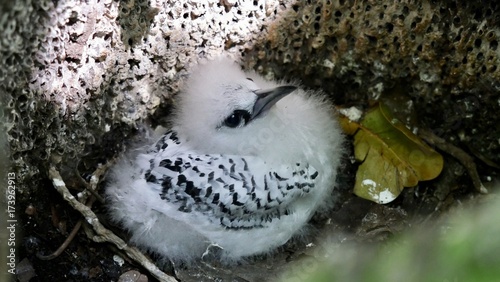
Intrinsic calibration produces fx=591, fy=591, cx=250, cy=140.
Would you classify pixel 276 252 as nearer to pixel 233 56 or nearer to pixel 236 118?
pixel 236 118

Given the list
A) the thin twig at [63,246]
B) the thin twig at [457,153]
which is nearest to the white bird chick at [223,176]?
the thin twig at [63,246]

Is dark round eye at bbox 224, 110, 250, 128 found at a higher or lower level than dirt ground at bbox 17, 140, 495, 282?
higher

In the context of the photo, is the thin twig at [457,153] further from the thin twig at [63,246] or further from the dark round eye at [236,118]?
the thin twig at [63,246]

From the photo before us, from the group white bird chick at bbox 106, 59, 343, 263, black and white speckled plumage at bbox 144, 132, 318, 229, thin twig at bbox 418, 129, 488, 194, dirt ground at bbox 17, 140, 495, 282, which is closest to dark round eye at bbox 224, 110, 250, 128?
white bird chick at bbox 106, 59, 343, 263

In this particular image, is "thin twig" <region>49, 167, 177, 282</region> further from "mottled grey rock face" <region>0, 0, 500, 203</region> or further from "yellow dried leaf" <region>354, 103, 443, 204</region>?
"yellow dried leaf" <region>354, 103, 443, 204</region>

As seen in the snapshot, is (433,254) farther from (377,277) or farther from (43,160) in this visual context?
Result: (43,160)

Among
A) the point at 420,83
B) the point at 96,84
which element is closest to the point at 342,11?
the point at 420,83
